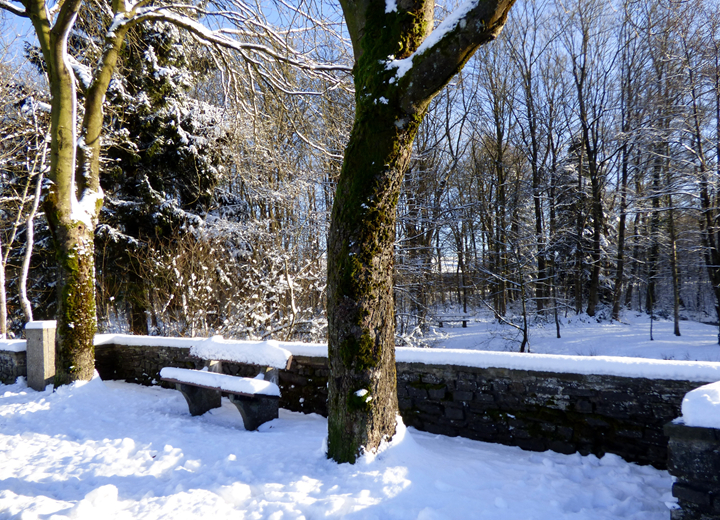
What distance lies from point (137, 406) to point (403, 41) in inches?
187

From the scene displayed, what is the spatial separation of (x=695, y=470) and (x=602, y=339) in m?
13.3

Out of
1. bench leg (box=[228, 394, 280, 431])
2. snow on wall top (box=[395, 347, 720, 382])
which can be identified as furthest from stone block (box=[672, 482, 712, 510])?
bench leg (box=[228, 394, 280, 431])

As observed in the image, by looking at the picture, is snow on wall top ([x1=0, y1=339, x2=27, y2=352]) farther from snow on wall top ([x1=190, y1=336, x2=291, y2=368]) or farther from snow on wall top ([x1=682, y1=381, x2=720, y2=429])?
snow on wall top ([x1=682, y1=381, x2=720, y2=429])

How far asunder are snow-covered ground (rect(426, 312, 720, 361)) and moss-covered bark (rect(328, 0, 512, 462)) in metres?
8.65

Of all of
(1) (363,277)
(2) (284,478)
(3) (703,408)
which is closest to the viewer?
(3) (703,408)

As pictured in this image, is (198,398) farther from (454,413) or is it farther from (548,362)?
(548,362)

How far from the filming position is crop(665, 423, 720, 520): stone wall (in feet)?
6.95

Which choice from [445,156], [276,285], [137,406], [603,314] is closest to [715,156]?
[603,314]

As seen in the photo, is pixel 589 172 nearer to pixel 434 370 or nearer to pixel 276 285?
pixel 276 285

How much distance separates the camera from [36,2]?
558 cm

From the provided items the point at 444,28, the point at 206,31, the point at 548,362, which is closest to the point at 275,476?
the point at 548,362

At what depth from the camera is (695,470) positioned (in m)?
2.17

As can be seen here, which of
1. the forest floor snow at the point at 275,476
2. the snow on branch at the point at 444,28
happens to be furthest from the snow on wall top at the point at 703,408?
the snow on branch at the point at 444,28

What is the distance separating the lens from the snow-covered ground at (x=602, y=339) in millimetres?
12000
